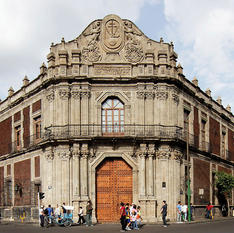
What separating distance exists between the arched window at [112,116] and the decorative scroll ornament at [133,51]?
3207mm

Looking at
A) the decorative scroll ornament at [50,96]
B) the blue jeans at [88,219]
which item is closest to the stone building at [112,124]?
the decorative scroll ornament at [50,96]

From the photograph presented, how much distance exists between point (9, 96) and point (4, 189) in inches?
337

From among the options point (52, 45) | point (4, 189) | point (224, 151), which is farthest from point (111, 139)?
point (224, 151)

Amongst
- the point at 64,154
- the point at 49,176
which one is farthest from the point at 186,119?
the point at 49,176

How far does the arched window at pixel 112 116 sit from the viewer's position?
35.8 metres

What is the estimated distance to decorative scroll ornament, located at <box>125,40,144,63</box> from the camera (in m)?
36.4

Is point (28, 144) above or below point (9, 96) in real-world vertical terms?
below

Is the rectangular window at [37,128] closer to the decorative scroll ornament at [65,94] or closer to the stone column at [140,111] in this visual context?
the decorative scroll ornament at [65,94]

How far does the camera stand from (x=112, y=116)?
36125mm

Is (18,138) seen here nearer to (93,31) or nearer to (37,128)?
(37,128)

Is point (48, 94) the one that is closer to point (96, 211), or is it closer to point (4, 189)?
point (96, 211)

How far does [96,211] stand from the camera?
1363 inches

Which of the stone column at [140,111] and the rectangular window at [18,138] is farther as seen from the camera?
the rectangular window at [18,138]

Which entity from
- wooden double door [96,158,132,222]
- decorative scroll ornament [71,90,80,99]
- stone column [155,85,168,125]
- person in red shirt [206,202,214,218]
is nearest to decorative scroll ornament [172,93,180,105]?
stone column [155,85,168,125]
